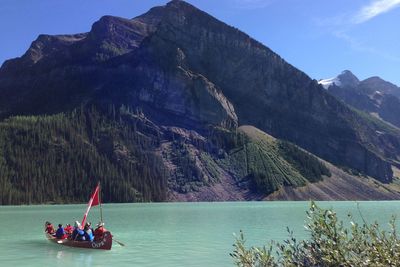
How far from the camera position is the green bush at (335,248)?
12.4 metres

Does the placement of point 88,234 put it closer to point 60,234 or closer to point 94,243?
point 94,243

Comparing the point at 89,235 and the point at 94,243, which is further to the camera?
the point at 89,235

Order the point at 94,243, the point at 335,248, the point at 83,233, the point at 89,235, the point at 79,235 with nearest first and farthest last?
the point at 335,248 → the point at 94,243 → the point at 89,235 → the point at 79,235 → the point at 83,233

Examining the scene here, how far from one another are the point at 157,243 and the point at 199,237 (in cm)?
729

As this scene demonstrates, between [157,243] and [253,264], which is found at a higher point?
[253,264]

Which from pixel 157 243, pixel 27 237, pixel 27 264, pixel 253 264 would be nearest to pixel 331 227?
pixel 253 264

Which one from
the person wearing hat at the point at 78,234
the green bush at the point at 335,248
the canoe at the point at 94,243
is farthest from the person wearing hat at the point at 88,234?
the green bush at the point at 335,248

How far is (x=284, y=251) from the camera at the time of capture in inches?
542

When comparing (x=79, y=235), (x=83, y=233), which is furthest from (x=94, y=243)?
(x=79, y=235)

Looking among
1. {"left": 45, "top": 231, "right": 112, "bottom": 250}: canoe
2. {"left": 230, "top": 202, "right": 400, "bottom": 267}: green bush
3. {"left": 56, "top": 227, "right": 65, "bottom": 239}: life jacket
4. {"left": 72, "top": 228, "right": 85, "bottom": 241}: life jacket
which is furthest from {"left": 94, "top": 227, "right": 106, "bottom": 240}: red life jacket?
{"left": 230, "top": 202, "right": 400, "bottom": 267}: green bush

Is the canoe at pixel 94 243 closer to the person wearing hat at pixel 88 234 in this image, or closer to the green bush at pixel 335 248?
the person wearing hat at pixel 88 234

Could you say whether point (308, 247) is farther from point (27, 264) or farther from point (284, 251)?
point (27, 264)

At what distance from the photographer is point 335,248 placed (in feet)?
43.4

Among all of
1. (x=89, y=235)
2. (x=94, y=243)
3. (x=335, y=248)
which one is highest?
(x=335, y=248)
